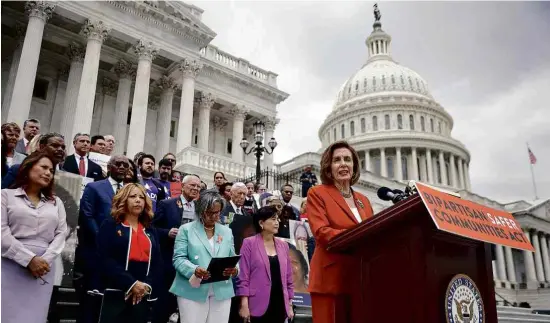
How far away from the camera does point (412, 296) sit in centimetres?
218

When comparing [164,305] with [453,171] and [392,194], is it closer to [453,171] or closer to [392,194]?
[392,194]

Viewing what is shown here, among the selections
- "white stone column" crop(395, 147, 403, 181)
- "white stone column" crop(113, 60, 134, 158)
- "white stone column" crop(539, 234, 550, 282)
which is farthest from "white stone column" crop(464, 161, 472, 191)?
"white stone column" crop(113, 60, 134, 158)

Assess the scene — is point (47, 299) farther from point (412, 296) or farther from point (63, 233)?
point (412, 296)

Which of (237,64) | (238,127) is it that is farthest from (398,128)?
(238,127)

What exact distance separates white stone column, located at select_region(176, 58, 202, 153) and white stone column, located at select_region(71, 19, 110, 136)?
5103 millimetres

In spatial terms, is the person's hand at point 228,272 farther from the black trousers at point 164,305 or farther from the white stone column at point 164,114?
the white stone column at point 164,114

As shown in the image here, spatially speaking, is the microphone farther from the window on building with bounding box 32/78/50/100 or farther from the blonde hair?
the window on building with bounding box 32/78/50/100

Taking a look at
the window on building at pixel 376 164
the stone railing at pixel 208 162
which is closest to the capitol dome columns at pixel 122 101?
the stone railing at pixel 208 162

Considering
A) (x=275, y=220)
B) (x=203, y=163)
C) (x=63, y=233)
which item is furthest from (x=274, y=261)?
(x=203, y=163)

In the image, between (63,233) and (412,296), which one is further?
(63,233)

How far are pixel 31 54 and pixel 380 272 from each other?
23319 mm

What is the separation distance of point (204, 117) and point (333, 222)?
29.1 metres

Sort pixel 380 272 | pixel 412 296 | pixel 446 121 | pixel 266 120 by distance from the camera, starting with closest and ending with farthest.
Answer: pixel 412 296
pixel 380 272
pixel 266 120
pixel 446 121

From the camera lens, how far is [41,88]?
27.2 meters
